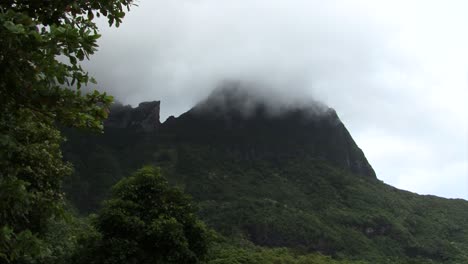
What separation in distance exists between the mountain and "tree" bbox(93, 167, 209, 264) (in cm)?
5169

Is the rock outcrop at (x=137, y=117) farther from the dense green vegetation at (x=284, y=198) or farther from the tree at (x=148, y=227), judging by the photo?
the tree at (x=148, y=227)

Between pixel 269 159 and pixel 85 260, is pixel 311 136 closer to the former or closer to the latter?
pixel 269 159

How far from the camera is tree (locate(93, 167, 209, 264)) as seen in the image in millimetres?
14766

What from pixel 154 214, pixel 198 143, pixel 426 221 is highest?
pixel 198 143

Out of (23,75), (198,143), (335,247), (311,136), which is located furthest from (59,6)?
(311,136)

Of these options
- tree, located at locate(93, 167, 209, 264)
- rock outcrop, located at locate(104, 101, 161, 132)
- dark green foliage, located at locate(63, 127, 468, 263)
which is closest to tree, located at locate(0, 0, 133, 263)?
tree, located at locate(93, 167, 209, 264)

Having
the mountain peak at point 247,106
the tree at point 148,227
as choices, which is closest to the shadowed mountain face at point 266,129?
the mountain peak at point 247,106

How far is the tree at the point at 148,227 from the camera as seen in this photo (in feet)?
48.4

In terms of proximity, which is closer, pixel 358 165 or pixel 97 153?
pixel 97 153

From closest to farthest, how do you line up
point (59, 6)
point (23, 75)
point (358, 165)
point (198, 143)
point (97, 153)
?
1. point (23, 75)
2. point (59, 6)
3. point (97, 153)
4. point (198, 143)
5. point (358, 165)

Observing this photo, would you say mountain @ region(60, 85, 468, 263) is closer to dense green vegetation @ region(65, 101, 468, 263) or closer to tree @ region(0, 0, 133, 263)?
dense green vegetation @ region(65, 101, 468, 263)

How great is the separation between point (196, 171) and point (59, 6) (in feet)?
313

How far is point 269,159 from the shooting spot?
380ft

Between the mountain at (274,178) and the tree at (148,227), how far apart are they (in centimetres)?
5169
